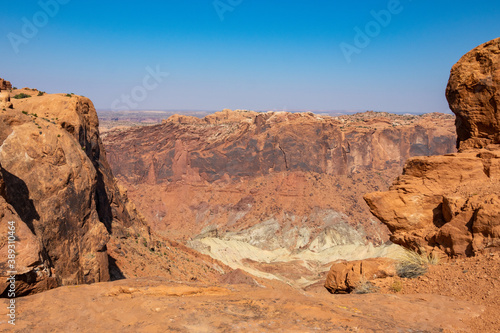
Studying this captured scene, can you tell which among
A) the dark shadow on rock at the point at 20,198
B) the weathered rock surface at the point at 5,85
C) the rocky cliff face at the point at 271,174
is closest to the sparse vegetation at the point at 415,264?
the dark shadow on rock at the point at 20,198

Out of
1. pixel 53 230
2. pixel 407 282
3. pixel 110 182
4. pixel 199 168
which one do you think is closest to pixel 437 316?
pixel 407 282

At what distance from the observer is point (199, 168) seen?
6738 centimetres

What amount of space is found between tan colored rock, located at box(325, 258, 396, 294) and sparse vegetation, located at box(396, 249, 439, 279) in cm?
30

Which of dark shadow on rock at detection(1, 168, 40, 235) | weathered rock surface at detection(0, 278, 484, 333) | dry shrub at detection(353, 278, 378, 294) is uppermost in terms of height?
dark shadow on rock at detection(1, 168, 40, 235)

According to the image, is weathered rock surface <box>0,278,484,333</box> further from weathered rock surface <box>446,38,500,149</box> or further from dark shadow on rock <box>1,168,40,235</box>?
weathered rock surface <box>446,38,500,149</box>

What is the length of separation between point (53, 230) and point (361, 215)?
5170 centimetres

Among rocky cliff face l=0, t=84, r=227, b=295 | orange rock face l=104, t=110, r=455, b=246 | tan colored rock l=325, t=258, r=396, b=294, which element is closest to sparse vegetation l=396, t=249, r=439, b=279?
tan colored rock l=325, t=258, r=396, b=294

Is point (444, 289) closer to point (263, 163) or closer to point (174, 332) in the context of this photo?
point (174, 332)

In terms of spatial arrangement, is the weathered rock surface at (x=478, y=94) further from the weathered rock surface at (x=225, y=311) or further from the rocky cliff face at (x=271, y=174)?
the rocky cliff face at (x=271, y=174)

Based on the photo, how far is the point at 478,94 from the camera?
12.8m

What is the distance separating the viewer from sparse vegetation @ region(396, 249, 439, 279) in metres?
10.9

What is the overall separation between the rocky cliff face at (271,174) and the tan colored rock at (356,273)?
40320mm

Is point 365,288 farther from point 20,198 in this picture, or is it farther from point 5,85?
point 5,85

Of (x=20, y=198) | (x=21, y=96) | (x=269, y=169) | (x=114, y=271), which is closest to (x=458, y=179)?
(x=20, y=198)
